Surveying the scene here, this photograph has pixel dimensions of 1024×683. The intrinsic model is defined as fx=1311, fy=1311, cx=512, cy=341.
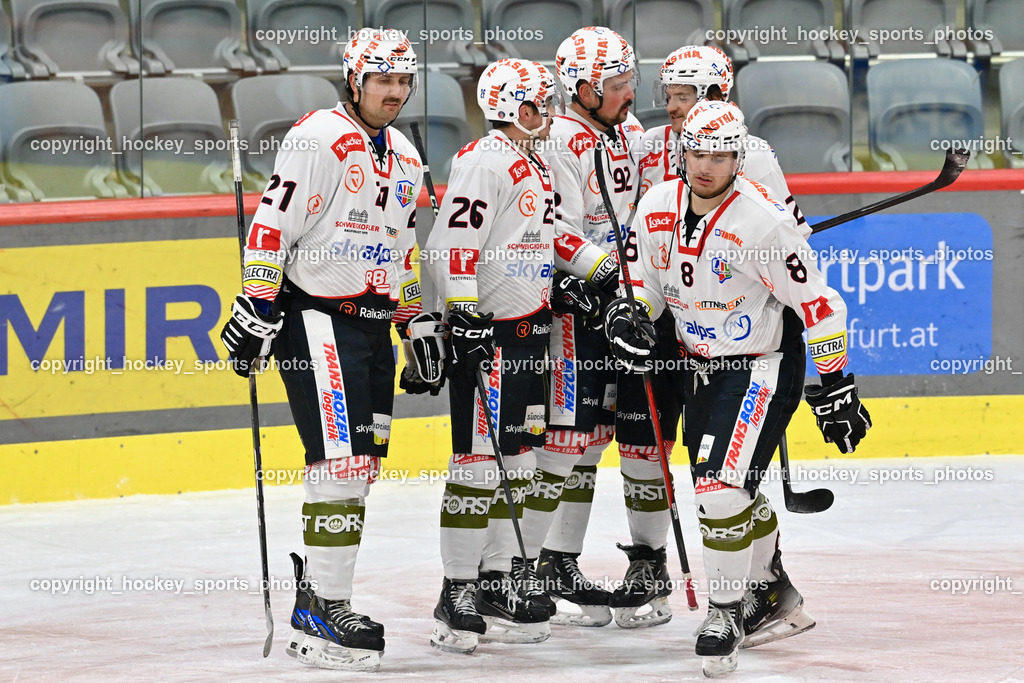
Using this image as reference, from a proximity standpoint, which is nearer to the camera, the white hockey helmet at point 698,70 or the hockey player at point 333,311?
the hockey player at point 333,311

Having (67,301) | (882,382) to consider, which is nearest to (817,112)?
(882,382)

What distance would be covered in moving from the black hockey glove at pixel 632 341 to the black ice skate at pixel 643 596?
765 millimetres

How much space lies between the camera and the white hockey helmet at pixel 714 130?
11.9ft

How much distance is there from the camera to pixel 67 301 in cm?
594

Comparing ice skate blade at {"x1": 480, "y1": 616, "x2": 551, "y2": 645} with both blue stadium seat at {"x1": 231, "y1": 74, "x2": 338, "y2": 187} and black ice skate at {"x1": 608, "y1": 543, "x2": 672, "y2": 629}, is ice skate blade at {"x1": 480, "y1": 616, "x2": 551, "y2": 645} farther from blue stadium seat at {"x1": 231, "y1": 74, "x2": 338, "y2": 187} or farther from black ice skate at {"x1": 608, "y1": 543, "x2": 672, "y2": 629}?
blue stadium seat at {"x1": 231, "y1": 74, "x2": 338, "y2": 187}

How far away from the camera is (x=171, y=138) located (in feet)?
21.6

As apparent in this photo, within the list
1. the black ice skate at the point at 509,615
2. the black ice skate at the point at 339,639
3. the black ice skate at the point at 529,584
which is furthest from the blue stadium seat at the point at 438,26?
the black ice skate at the point at 339,639

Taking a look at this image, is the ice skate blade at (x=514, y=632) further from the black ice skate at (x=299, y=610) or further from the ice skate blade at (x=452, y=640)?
the black ice skate at (x=299, y=610)

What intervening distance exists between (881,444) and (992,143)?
1.90 metres

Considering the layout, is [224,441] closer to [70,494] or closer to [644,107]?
[70,494]

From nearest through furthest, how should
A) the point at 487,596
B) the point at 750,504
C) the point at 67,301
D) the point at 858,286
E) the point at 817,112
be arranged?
1. the point at 750,504
2. the point at 487,596
3. the point at 67,301
4. the point at 858,286
5. the point at 817,112

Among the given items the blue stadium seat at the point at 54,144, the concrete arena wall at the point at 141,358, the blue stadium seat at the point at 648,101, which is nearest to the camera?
the concrete arena wall at the point at 141,358

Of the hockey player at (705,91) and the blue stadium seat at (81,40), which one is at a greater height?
the blue stadium seat at (81,40)

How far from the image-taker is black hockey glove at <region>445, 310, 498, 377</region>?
3926mm
